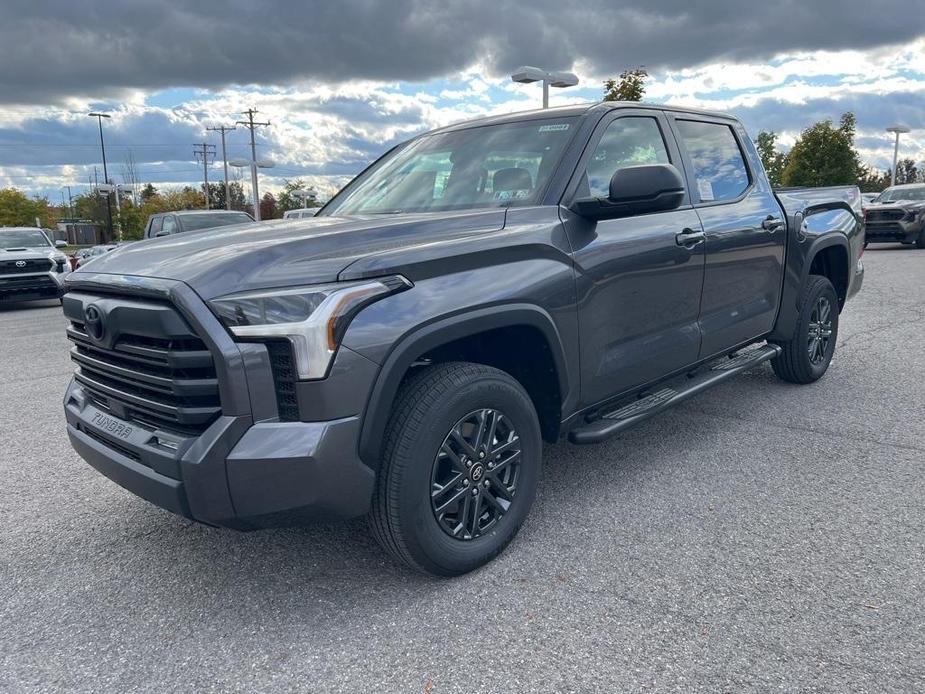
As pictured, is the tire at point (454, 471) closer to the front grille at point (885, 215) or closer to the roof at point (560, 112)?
the roof at point (560, 112)

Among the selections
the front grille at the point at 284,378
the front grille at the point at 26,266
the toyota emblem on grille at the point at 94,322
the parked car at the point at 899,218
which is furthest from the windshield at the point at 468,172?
the parked car at the point at 899,218

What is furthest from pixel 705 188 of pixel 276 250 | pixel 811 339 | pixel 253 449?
pixel 253 449

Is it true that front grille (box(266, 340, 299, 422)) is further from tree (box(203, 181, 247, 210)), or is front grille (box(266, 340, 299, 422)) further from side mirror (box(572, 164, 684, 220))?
tree (box(203, 181, 247, 210))

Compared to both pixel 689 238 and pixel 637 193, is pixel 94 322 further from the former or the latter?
pixel 689 238

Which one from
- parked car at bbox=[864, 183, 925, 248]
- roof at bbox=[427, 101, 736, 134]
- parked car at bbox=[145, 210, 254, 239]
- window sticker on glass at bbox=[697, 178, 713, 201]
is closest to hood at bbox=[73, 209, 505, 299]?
roof at bbox=[427, 101, 736, 134]

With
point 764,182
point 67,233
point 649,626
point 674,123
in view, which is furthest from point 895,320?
point 67,233

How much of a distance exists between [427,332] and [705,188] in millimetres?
2386

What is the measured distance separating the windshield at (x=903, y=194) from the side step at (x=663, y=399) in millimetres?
16935

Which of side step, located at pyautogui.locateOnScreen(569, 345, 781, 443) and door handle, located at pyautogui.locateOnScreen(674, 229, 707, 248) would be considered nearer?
side step, located at pyautogui.locateOnScreen(569, 345, 781, 443)

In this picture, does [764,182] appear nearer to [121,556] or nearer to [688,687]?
[688,687]

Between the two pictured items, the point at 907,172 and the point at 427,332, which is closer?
the point at 427,332

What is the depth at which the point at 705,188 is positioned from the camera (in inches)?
164

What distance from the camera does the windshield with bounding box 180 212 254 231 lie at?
12.6 m

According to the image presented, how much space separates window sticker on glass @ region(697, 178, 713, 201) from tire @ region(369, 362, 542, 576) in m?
1.92
